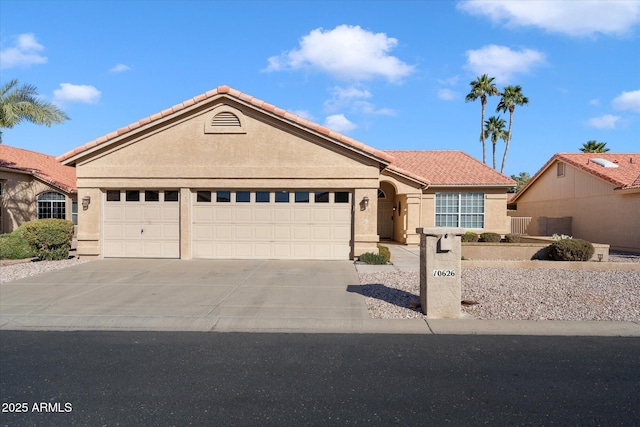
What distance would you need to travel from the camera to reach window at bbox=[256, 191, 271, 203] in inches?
566

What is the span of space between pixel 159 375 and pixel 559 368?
481 centimetres

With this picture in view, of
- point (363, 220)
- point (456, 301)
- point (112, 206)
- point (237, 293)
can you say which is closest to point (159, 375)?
point (237, 293)

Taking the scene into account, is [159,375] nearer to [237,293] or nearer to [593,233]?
[237,293]

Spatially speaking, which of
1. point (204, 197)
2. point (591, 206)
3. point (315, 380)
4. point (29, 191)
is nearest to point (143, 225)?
point (204, 197)

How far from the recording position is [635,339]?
6242mm

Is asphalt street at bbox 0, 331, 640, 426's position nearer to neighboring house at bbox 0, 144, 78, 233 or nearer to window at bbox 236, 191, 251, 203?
window at bbox 236, 191, 251, 203

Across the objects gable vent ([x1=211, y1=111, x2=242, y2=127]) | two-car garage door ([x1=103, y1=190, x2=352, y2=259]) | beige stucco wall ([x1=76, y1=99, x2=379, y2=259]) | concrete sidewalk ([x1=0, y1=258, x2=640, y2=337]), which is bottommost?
concrete sidewalk ([x1=0, y1=258, x2=640, y2=337])

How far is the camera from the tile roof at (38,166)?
77.8ft

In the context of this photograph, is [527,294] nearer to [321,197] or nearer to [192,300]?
[192,300]

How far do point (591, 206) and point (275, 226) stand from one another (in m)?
17.6

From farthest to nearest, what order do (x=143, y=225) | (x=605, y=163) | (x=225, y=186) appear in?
(x=605, y=163)
(x=143, y=225)
(x=225, y=186)

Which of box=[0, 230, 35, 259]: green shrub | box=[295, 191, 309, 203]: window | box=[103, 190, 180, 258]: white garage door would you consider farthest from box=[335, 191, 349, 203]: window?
box=[0, 230, 35, 259]: green shrub

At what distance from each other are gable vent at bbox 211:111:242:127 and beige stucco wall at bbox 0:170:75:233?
15736 millimetres

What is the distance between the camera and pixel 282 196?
1436 centimetres
